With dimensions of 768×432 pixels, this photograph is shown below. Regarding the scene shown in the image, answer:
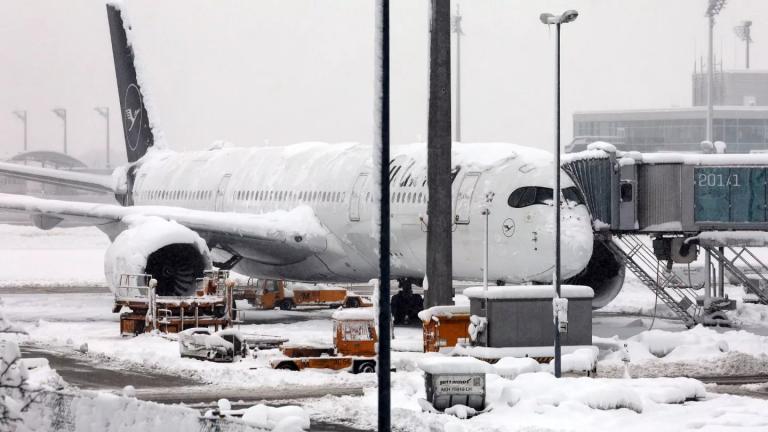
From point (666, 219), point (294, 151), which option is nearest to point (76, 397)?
point (666, 219)

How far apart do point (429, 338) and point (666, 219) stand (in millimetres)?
8255

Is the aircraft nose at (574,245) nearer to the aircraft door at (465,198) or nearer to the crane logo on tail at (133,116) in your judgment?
the aircraft door at (465,198)

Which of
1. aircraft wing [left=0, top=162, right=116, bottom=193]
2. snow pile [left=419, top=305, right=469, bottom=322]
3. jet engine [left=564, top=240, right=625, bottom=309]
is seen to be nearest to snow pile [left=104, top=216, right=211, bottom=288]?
snow pile [left=419, top=305, right=469, bottom=322]

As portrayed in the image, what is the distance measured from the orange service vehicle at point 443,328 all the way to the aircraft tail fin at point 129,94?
20303mm

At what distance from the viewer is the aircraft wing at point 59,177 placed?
134 ft

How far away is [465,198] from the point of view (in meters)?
29.3

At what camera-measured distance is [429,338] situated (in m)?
26.1

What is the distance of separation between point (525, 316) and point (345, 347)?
11.0ft

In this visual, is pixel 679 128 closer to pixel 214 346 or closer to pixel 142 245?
pixel 142 245

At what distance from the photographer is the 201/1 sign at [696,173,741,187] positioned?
31609 millimetres

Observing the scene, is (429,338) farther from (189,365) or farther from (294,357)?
(189,365)

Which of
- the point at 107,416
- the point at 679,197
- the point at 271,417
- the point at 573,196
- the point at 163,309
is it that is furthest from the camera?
the point at 679,197

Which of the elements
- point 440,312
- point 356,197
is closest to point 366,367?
point 440,312

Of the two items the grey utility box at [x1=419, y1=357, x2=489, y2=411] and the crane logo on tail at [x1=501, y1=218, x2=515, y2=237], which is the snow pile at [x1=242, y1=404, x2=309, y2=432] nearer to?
the grey utility box at [x1=419, y1=357, x2=489, y2=411]
